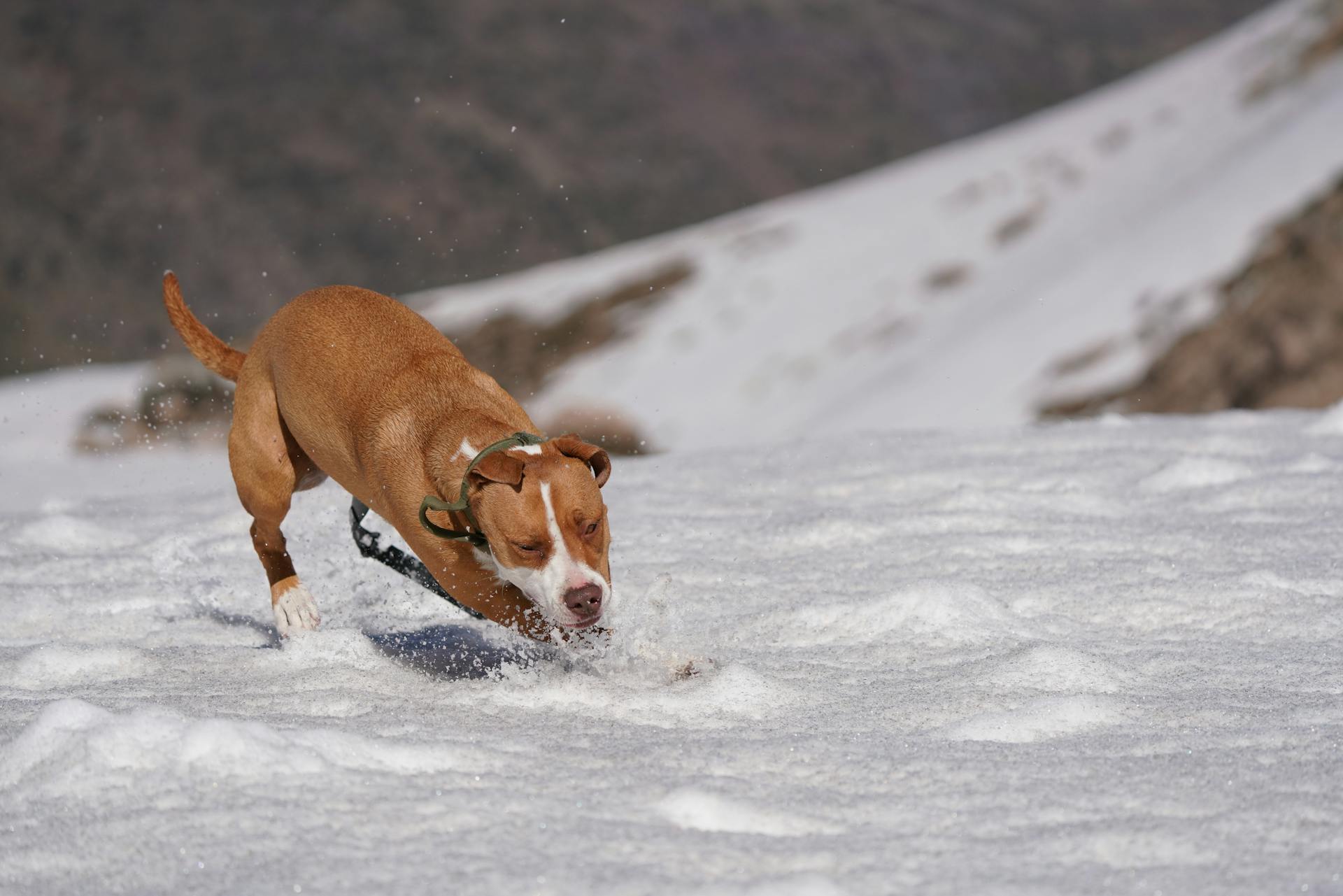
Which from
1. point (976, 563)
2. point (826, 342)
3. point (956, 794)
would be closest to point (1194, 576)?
point (976, 563)

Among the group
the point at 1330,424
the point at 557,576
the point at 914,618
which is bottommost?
the point at 914,618

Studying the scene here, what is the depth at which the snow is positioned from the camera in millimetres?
2447

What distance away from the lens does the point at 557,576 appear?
3.49m

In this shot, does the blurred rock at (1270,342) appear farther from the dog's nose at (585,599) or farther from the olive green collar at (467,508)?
the dog's nose at (585,599)

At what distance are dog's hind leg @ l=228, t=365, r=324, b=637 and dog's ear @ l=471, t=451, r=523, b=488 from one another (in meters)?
1.23

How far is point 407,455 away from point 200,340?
5.06 feet

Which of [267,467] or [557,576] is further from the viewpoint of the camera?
[267,467]

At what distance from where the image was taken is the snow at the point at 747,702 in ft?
8.03

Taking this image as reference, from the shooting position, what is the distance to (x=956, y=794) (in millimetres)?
2762

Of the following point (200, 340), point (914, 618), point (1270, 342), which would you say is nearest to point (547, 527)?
point (914, 618)

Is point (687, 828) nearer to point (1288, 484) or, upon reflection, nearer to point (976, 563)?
A: point (976, 563)

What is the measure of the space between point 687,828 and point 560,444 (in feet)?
4.49

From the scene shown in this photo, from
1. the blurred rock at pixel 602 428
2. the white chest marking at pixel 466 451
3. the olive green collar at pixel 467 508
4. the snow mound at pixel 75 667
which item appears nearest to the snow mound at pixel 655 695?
the olive green collar at pixel 467 508

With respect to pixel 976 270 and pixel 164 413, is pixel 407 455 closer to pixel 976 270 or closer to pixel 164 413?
pixel 976 270
